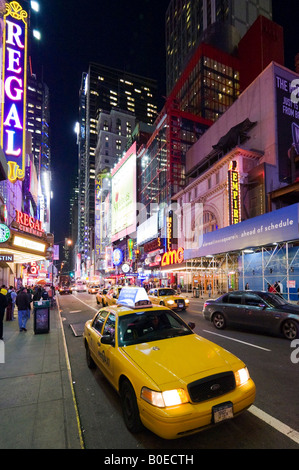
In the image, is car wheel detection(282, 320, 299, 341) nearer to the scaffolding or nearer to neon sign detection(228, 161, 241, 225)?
the scaffolding

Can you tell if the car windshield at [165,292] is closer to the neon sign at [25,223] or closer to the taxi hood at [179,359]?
the neon sign at [25,223]

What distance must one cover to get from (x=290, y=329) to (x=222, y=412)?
6.43 metres

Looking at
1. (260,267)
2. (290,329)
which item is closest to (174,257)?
(260,267)

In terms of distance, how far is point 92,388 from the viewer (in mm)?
5215

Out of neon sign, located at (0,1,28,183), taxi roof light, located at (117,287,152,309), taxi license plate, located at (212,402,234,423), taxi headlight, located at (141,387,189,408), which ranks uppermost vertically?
neon sign, located at (0,1,28,183)

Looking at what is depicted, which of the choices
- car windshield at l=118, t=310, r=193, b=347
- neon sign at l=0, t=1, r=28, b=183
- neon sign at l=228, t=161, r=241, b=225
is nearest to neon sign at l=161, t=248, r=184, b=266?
neon sign at l=228, t=161, r=241, b=225

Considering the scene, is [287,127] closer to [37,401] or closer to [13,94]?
[13,94]

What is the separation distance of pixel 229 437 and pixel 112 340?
7.34 ft

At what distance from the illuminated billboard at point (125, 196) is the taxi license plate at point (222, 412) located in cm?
6340

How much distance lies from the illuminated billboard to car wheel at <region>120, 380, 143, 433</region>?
6268cm

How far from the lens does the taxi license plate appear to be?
3135 mm

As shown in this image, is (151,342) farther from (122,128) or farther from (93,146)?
(93,146)

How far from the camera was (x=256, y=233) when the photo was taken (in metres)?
18.3

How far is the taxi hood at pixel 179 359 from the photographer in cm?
340
